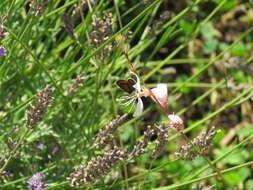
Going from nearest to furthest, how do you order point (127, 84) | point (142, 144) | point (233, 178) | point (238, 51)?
point (127, 84) < point (142, 144) < point (233, 178) < point (238, 51)

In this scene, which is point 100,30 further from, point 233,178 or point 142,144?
point 233,178

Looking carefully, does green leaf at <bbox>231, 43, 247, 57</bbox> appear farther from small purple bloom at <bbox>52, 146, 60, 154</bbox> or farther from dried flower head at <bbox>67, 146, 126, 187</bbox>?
dried flower head at <bbox>67, 146, 126, 187</bbox>

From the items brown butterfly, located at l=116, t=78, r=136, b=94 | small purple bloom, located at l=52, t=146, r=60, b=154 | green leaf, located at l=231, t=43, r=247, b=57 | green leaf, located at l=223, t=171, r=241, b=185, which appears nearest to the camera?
brown butterfly, located at l=116, t=78, r=136, b=94

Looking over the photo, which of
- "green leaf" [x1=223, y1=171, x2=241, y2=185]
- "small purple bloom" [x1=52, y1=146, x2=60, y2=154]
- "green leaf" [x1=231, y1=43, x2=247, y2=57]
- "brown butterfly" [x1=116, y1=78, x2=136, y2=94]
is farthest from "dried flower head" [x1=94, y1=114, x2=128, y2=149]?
"green leaf" [x1=231, y1=43, x2=247, y2=57]

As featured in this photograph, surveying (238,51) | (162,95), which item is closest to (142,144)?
(162,95)

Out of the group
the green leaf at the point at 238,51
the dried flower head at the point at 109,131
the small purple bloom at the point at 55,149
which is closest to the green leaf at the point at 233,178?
the green leaf at the point at 238,51

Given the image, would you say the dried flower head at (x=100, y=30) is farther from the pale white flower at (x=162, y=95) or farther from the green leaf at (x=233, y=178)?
the green leaf at (x=233, y=178)
